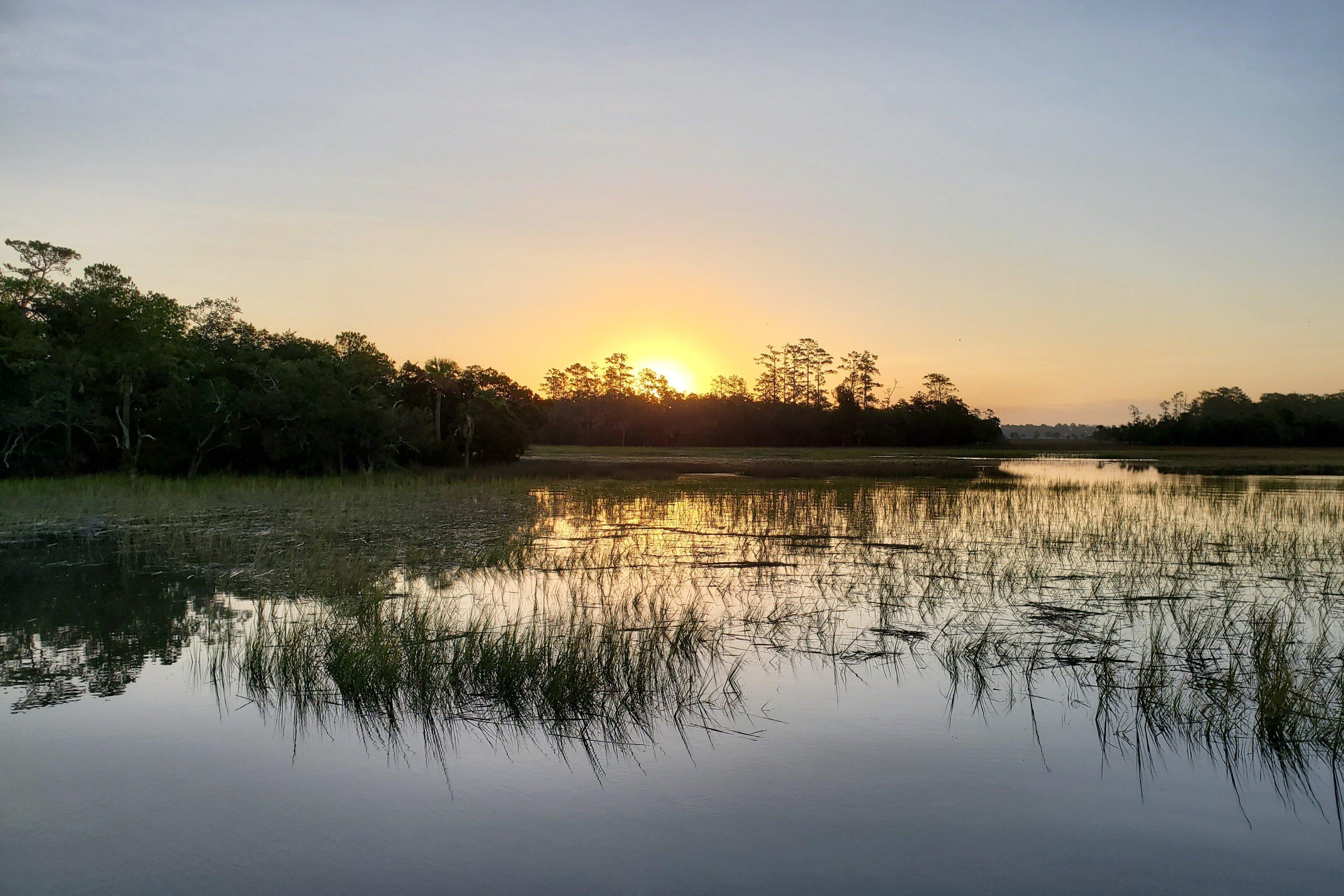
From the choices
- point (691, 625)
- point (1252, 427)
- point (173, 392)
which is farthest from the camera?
point (1252, 427)

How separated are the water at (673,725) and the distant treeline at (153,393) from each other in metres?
23.2

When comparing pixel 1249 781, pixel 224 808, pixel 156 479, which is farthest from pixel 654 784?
pixel 156 479

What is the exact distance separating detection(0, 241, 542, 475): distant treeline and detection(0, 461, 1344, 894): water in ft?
76.2

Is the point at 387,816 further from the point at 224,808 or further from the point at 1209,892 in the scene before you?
the point at 1209,892

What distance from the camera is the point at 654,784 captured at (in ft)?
20.3

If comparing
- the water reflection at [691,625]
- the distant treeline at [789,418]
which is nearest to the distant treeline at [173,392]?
the water reflection at [691,625]

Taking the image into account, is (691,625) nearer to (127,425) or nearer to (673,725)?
(673,725)

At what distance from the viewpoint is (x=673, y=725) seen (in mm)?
7344

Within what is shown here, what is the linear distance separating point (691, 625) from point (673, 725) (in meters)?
2.70

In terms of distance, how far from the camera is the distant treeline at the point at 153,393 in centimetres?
3434

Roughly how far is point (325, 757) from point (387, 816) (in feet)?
4.14

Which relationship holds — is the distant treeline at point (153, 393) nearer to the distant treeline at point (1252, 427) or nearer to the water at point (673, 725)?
the water at point (673, 725)

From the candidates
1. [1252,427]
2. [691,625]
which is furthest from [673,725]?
[1252,427]

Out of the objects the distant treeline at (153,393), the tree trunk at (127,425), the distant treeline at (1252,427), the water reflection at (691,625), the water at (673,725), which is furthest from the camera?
the distant treeline at (1252,427)
